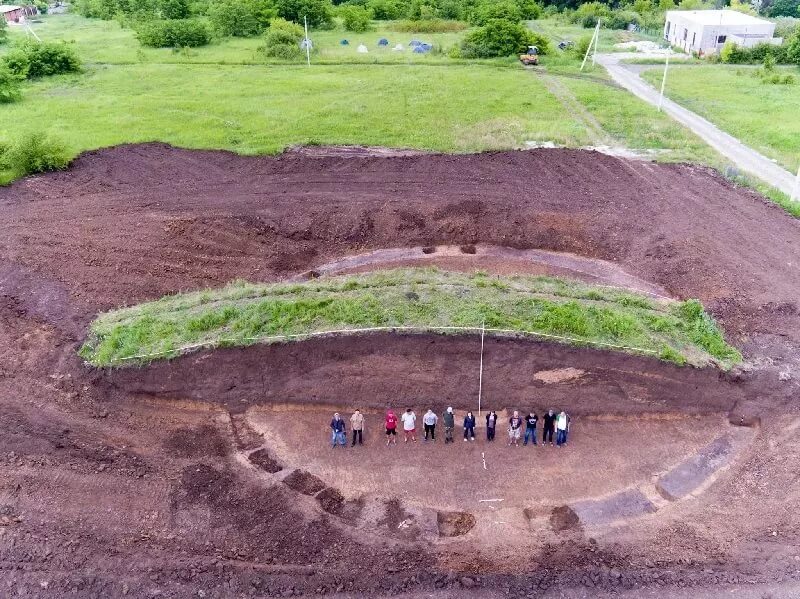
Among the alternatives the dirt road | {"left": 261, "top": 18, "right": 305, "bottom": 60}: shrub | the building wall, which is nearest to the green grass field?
the dirt road

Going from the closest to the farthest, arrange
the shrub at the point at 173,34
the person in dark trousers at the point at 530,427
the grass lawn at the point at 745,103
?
the person in dark trousers at the point at 530,427 → the grass lawn at the point at 745,103 → the shrub at the point at 173,34

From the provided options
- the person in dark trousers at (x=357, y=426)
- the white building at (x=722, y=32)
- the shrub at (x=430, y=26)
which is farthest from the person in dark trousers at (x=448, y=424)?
the shrub at (x=430, y=26)

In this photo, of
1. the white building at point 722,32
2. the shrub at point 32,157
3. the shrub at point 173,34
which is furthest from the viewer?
the shrub at point 173,34

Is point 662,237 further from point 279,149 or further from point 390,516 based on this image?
point 279,149

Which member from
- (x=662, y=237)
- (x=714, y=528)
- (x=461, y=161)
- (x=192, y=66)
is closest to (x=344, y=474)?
(x=714, y=528)

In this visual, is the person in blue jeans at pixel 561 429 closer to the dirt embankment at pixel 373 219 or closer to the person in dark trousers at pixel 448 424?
the person in dark trousers at pixel 448 424
